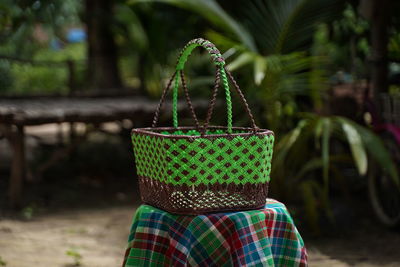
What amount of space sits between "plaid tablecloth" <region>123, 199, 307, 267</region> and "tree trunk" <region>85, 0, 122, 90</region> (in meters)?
5.66

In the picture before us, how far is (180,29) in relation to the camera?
7.06 metres

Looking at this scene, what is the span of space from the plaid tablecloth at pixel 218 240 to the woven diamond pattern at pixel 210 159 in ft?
0.47

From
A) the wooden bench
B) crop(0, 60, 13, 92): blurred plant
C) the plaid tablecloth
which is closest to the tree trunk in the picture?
→ the wooden bench

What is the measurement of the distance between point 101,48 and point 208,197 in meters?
6.31

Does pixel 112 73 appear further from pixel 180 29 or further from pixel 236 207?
pixel 236 207

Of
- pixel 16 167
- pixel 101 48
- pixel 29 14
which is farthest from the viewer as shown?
pixel 101 48

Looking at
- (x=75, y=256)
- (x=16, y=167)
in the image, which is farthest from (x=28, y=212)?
(x=75, y=256)

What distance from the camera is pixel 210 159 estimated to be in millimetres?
2330

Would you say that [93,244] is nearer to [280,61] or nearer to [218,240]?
[280,61]

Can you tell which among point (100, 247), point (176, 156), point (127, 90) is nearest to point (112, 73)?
point (127, 90)

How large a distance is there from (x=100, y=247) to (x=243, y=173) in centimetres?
240

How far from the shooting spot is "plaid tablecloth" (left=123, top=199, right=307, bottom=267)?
7.67 ft

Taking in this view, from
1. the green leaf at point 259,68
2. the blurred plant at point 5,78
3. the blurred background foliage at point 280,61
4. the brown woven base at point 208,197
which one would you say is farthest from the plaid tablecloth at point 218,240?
the blurred plant at point 5,78

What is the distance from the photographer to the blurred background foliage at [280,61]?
4.80 meters
